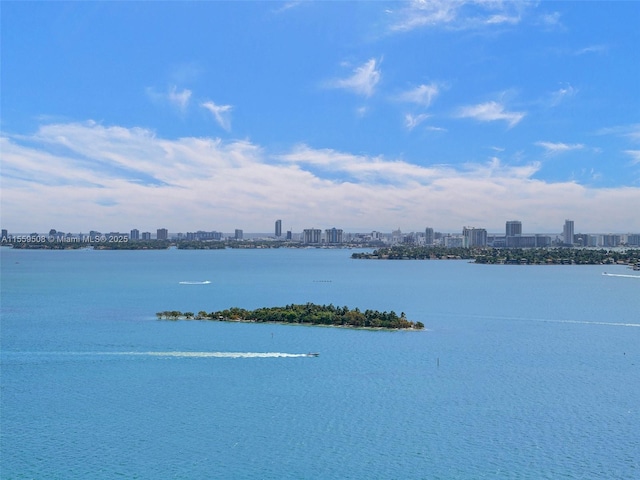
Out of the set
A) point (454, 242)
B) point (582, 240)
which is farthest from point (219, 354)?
point (582, 240)

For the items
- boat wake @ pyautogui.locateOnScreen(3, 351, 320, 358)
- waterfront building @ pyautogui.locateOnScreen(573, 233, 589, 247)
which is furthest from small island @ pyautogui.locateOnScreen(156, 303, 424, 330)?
waterfront building @ pyautogui.locateOnScreen(573, 233, 589, 247)

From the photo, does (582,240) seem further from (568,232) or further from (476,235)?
(476,235)

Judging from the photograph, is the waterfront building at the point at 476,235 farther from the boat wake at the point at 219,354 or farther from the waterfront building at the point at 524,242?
the boat wake at the point at 219,354

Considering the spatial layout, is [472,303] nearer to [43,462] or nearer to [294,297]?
[294,297]

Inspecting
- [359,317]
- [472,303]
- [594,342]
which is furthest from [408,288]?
[594,342]

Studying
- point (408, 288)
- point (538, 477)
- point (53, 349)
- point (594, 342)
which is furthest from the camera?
point (408, 288)
